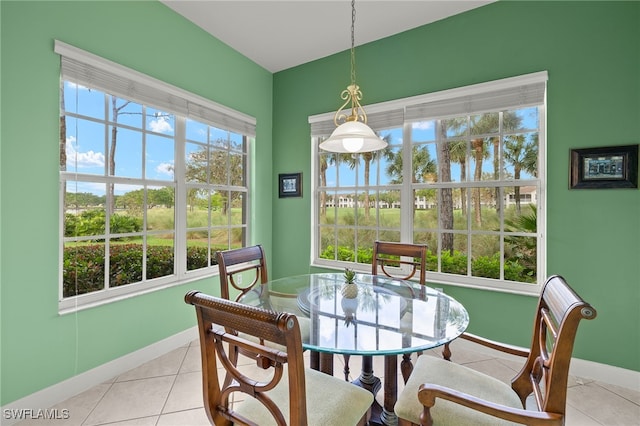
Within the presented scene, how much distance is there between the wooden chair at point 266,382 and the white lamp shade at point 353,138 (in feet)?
3.93

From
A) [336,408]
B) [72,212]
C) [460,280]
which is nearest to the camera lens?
[336,408]

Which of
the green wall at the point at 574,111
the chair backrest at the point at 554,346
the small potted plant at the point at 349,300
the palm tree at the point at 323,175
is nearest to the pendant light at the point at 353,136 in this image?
the small potted plant at the point at 349,300

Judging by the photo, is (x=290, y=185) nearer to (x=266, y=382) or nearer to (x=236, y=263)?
(x=236, y=263)

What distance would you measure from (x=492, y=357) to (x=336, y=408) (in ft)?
6.92

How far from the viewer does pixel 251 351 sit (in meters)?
1.03

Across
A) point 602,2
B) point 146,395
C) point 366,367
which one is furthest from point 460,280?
point 146,395

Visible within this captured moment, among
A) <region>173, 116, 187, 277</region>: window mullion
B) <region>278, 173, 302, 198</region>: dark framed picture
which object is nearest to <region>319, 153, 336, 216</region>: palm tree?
<region>278, 173, 302, 198</region>: dark framed picture

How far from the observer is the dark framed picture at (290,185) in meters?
3.77

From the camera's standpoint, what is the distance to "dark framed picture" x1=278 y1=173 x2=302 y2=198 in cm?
377

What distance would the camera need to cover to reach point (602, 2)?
225 centimetres

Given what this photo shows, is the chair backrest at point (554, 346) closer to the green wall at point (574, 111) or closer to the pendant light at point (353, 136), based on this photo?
the pendant light at point (353, 136)

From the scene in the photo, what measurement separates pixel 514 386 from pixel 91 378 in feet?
8.96

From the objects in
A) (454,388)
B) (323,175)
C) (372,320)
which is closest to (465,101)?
(323,175)

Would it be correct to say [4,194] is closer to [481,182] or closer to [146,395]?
[146,395]
